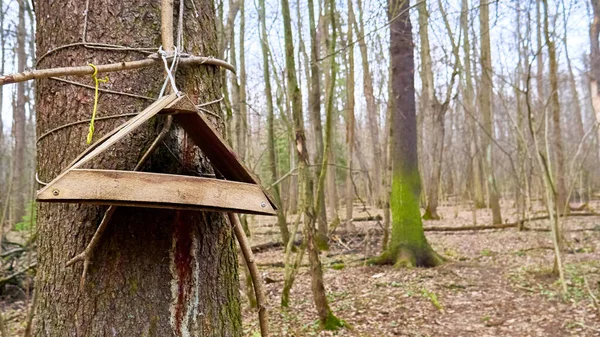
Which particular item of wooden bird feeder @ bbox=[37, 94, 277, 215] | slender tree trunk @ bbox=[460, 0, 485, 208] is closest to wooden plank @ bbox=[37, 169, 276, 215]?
wooden bird feeder @ bbox=[37, 94, 277, 215]

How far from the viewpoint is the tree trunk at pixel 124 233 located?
1.37 metres

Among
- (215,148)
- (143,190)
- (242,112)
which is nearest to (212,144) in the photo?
(215,148)

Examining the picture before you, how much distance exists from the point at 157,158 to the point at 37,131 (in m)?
0.47

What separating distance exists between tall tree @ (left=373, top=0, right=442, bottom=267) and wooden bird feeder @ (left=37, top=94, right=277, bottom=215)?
22.4 ft

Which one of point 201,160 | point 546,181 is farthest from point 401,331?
point 201,160

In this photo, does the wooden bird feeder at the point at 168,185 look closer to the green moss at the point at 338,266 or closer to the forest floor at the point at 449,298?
the forest floor at the point at 449,298

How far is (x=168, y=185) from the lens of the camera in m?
1.17

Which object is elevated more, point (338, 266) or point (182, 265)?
point (182, 265)

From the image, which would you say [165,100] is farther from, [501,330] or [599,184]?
[599,184]

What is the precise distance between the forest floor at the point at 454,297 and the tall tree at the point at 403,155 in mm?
636

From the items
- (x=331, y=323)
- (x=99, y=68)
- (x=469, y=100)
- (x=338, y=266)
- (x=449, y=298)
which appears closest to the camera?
(x=99, y=68)

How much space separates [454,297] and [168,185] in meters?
5.67

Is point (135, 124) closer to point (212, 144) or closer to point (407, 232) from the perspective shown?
point (212, 144)

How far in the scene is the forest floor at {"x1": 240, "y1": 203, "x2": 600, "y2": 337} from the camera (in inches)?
196
